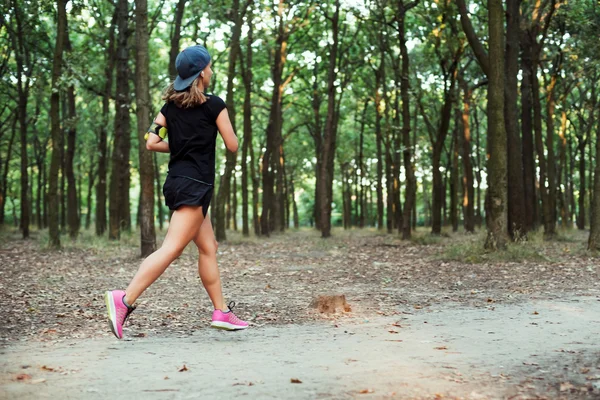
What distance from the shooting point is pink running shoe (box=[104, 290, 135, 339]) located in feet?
17.7

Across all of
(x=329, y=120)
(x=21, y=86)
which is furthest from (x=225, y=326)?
(x=21, y=86)

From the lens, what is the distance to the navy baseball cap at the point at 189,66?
5711 mm

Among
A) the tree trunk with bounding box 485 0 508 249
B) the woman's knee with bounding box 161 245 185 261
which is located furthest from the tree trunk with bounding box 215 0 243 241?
the woman's knee with bounding box 161 245 185 261

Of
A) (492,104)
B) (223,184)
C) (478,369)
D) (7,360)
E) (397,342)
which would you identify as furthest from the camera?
(223,184)

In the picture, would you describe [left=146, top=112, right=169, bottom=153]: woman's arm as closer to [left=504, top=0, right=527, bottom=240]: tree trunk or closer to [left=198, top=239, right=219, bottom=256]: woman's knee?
[left=198, top=239, right=219, bottom=256]: woman's knee

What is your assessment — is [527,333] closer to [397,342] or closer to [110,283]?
[397,342]

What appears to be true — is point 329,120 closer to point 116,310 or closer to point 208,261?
point 208,261

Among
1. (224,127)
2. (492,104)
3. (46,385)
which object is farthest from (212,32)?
(46,385)

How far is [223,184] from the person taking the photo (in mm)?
20781

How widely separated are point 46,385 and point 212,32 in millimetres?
22564

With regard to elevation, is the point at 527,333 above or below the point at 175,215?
below

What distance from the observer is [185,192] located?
562cm

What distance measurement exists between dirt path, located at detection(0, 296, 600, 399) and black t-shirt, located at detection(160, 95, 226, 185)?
137 cm

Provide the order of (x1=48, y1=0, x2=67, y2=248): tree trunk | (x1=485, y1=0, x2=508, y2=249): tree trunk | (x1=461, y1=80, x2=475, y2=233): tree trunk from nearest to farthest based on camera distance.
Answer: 1. (x1=485, y1=0, x2=508, y2=249): tree trunk
2. (x1=48, y1=0, x2=67, y2=248): tree trunk
3. (x1=461, y1=80, x2=475, y2=233): tree trunk
